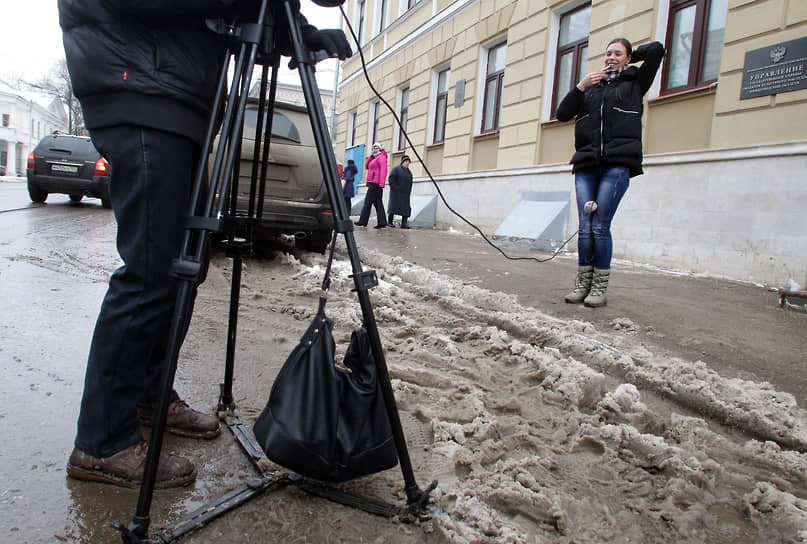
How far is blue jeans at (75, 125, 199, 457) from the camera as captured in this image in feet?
5.31

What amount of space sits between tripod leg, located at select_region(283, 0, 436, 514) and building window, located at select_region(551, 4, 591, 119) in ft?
29.5

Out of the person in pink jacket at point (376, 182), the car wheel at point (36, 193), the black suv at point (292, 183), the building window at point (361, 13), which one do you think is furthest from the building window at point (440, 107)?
the car wheel at point (36, 193)

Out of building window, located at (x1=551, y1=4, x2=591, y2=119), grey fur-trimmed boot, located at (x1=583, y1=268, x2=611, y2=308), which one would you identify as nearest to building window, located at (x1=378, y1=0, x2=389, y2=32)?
building window, located at (x1=551, y1=4, x2=591, y2=119)

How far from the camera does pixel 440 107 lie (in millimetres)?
14758

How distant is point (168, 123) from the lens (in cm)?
163

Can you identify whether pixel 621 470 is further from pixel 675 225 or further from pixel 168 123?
pixel 675 225

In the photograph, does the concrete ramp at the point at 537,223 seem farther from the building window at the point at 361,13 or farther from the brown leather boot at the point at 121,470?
the building window at the point at 361,13

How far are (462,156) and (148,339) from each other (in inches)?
472

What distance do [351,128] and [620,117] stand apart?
60.6 ft

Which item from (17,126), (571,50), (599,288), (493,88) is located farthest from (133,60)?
(17,126)

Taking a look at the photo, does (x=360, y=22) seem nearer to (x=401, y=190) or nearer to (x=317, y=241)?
(x=401, y=190)

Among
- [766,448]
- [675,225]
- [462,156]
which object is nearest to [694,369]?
[766,448]

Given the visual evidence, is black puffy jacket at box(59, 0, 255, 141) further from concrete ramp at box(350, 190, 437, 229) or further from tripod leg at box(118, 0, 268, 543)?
concrete ramp at box(350, 190, 437, 229)

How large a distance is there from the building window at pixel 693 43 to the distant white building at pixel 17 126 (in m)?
64.9
